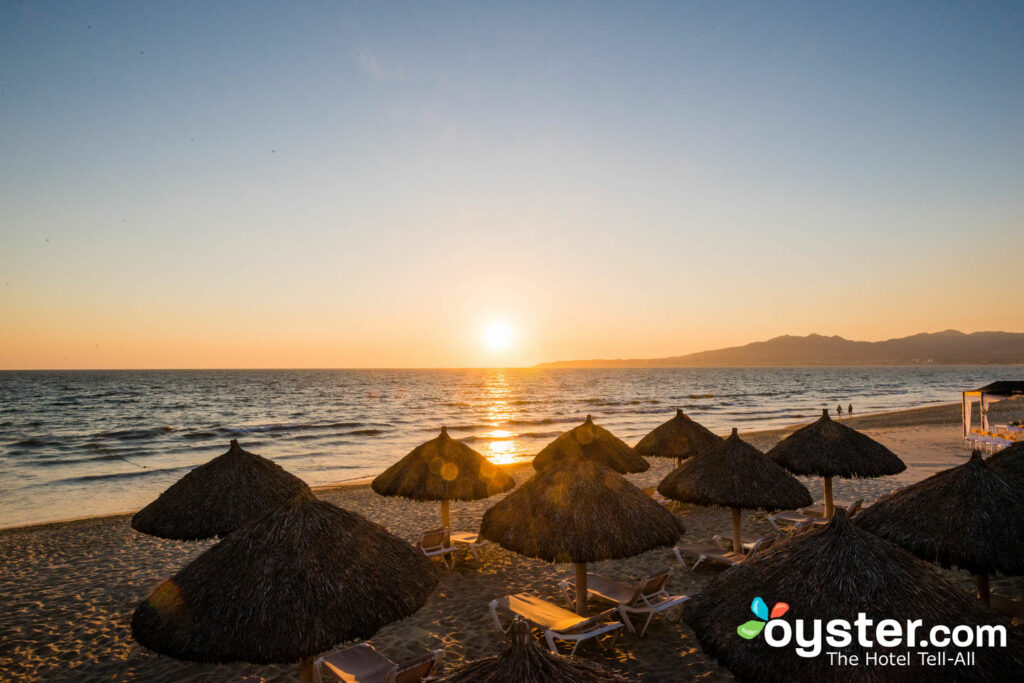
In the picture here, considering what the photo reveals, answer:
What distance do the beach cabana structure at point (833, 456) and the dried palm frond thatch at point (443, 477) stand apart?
21.4 feet

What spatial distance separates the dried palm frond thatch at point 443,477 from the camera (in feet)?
35.7

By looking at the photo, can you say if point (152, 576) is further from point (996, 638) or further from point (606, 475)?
point (996, 638)

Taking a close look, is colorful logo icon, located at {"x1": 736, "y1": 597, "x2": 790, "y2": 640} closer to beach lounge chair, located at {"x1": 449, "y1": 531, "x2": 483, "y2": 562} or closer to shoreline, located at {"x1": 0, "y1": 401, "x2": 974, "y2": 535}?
beach lounge chair, located at {"x1": 449, "y1": 531, "x2": 483, "y2": 562}

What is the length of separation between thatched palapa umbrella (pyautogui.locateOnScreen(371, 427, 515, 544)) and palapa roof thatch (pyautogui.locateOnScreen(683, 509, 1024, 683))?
21.5 feet

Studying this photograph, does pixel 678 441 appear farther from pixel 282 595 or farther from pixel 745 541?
pixel 282 595

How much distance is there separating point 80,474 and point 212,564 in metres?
25.5

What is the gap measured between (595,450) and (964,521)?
27.2 ft

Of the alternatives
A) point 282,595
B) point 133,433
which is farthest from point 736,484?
point 133,433

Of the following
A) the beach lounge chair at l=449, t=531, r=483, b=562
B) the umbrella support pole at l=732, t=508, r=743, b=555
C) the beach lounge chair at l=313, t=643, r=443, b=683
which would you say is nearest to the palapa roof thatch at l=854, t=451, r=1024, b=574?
the umbrella support pole at l=732, t=508, r=743, b=555

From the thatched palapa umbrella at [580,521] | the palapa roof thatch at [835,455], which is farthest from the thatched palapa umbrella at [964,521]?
the palapa roof thatch at [835,455]

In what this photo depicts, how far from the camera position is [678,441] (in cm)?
1619

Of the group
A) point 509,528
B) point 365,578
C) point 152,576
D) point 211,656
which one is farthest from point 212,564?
point 152,576

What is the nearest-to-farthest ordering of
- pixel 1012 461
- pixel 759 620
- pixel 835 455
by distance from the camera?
pixel 759 620 < pixel 1012 461 < pixel 835 455

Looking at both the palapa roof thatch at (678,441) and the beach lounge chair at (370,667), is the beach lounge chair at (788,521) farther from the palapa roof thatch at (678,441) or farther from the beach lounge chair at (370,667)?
the beach lounge chair at (370,667)
